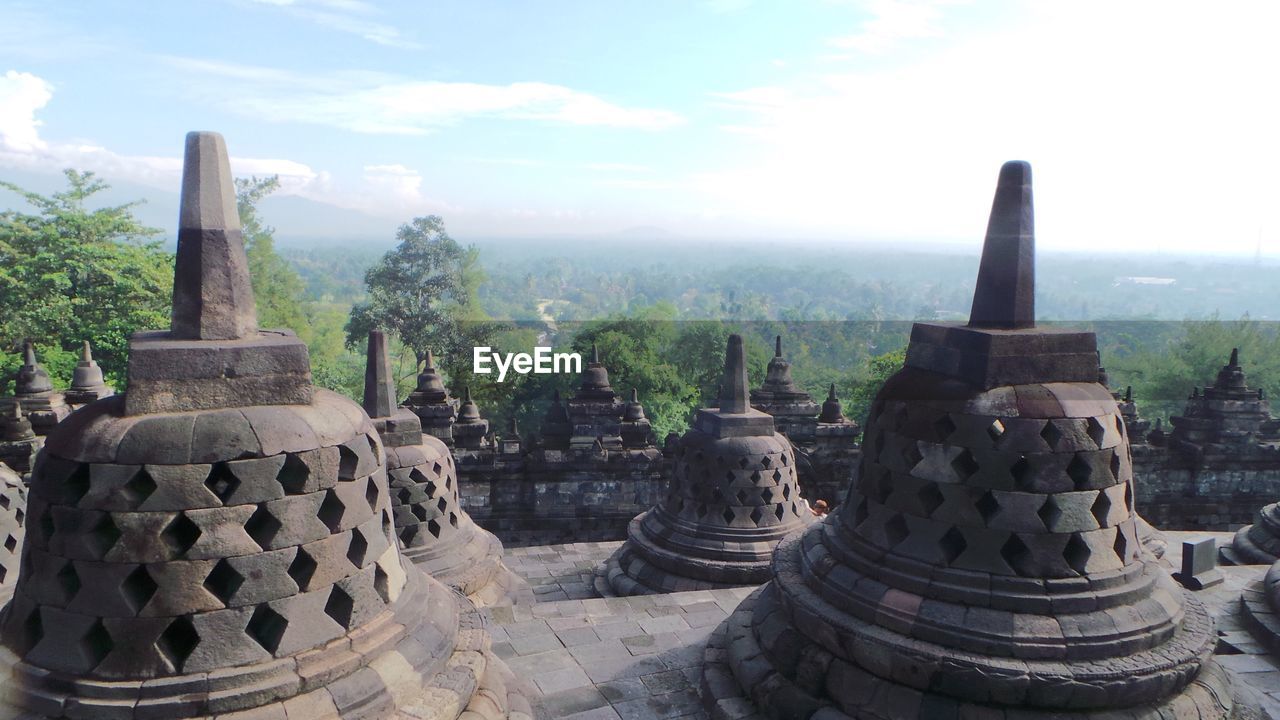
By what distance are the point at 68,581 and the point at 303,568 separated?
90 centimetres

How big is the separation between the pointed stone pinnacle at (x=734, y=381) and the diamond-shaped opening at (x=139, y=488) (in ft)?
20.3

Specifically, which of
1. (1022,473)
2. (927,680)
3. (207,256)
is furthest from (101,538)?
(1022,473)

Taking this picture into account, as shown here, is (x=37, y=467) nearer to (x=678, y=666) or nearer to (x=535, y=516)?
(x=678, y=666)

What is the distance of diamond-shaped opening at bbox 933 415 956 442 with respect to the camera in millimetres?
4055

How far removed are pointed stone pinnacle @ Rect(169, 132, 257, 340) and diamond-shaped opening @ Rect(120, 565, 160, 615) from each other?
39.5 inches

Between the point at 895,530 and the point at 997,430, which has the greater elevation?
the point at 997,430

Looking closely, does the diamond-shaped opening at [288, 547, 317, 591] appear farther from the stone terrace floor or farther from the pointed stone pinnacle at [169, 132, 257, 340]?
the stone terrace floor

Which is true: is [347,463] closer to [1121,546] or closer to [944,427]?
[944,427]

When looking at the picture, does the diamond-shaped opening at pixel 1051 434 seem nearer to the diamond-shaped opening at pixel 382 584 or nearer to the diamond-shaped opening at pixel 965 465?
the diamond-shaped opening at pixel 965 465

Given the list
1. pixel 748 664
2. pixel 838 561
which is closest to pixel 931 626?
pixel 838 561

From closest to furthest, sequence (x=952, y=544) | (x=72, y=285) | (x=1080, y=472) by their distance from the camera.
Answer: (x=1080, y=472) < (x=952, y=544) < (x=72, y=285)

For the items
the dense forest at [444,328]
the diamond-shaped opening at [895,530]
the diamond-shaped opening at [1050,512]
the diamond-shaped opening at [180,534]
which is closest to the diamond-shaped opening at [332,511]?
the diamond-shaped opening at [180,534]

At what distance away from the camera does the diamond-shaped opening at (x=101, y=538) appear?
2.89 meters

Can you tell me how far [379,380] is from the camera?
6992 mm
